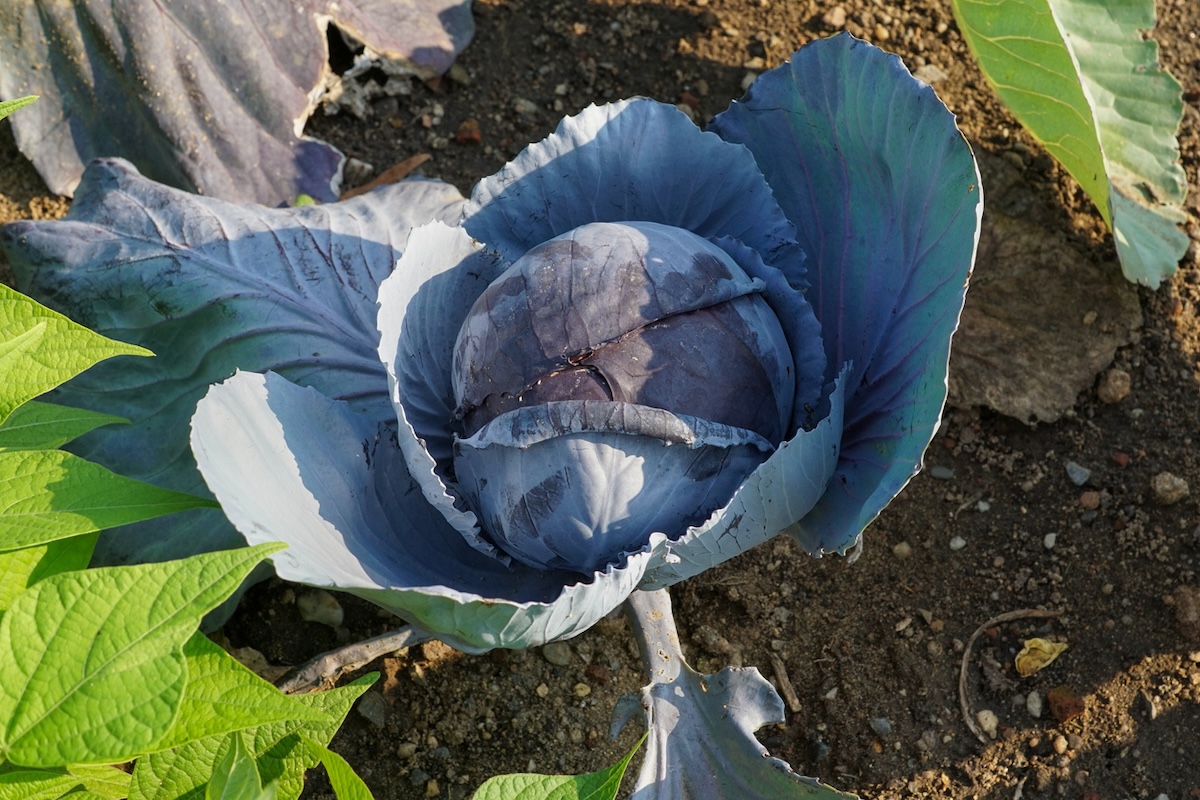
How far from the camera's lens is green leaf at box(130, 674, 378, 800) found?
1689mm

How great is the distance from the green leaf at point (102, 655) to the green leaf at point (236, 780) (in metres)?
0.15

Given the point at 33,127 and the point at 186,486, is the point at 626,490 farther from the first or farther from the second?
the point at 33,127

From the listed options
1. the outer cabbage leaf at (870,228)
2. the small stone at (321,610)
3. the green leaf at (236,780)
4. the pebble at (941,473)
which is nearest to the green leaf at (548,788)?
the green leaf at (236,780)

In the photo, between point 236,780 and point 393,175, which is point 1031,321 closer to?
point 393,175

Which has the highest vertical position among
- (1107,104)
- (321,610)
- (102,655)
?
(102,655)

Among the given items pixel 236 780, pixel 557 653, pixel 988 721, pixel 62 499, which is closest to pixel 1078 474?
pixel 988 721

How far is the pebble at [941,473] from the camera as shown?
2648mm

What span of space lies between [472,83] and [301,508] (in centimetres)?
172

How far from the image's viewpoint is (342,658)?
7.87ft

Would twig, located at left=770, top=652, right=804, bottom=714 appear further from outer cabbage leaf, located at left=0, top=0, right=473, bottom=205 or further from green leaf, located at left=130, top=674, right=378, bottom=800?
outer cabbage leaf, located at left=0, top=0, right=473, bottom=205

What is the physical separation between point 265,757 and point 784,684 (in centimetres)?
112

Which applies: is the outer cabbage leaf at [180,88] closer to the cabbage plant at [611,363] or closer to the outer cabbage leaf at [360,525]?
the cabbage plant at [611,363]

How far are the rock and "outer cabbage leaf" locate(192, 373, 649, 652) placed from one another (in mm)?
1195

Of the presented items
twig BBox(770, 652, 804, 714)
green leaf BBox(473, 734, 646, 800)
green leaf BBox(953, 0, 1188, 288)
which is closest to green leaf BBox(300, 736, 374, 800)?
green leaf BBox(473, 734, 646, 800)
